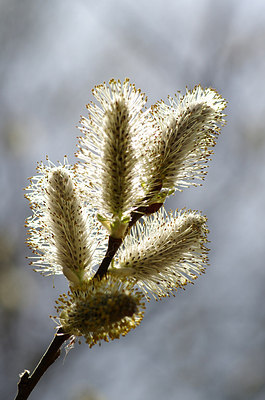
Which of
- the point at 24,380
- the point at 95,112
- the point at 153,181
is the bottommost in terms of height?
the point at 24,380

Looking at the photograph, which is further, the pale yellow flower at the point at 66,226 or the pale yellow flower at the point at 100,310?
the pale yellow flower at the point at 66,226

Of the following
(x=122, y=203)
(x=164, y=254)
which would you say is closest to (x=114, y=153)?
(x=122, y=203)

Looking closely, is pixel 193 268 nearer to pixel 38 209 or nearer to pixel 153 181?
pixel 153 181

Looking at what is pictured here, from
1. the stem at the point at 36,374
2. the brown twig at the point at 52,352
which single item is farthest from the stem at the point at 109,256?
the stem at the point at 36,374

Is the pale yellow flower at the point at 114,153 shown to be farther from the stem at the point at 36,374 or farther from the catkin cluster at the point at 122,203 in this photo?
the stem at the point at 36,374

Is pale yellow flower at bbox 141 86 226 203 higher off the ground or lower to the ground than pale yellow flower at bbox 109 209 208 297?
higher

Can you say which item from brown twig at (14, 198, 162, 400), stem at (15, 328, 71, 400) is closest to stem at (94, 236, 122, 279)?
brown twig at (14, 198, 162, 400)

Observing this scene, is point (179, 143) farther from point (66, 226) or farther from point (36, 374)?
point (36, 374)

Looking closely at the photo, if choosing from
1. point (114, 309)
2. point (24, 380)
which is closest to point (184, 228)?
point (114, 309)

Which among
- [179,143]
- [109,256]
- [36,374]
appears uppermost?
[179,143]

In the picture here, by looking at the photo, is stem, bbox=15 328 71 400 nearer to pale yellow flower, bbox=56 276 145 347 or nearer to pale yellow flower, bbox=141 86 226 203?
pale yellow flower, bbox=56 276 145 347

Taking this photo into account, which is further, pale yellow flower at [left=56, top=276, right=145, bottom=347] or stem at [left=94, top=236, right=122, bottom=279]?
stem at [left=94, top=236, right=122, bottom=279]
